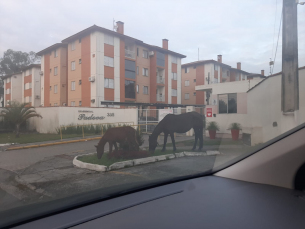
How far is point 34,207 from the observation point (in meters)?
1.88

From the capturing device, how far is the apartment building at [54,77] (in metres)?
19.5

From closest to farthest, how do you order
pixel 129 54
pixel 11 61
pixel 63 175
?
pixel 63 175 < pixel 11 61 < pixel 129 54

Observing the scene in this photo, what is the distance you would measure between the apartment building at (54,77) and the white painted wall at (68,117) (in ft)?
14.1

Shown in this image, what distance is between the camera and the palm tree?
14.4m

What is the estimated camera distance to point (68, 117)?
15.9m

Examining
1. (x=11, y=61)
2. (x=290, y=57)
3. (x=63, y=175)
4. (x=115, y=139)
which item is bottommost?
(x=63, y=175)

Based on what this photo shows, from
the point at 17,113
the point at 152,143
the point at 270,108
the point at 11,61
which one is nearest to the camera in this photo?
the point at 270,108

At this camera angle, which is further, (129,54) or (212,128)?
(129,54)

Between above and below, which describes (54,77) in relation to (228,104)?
above

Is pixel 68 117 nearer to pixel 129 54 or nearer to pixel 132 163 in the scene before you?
pixel 132 163

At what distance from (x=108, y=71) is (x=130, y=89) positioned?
4340 mm

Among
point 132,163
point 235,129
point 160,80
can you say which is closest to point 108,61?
point 160,80

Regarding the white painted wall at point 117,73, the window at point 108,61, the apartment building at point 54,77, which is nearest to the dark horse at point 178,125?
the apartment building at point 54,77

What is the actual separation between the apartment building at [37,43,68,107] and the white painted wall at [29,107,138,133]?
4.29 meters
